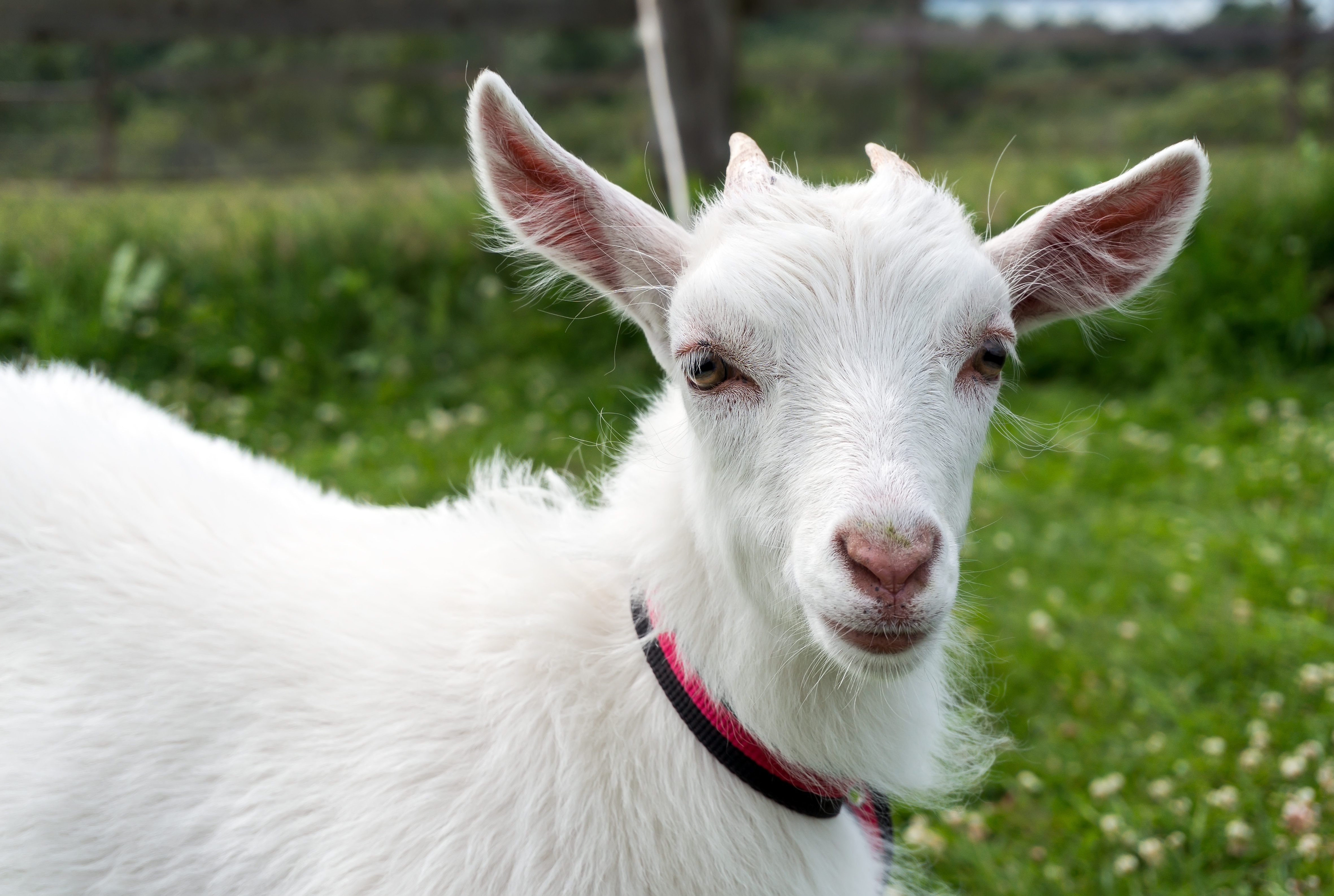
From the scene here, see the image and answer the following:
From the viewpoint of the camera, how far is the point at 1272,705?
320 centimetres

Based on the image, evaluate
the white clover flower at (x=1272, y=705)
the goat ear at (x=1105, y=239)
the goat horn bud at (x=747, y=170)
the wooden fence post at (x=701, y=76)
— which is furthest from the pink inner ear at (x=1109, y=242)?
the wooden fence post at (x=701, y=76)

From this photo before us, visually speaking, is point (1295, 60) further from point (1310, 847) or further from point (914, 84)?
point (1310, 847)

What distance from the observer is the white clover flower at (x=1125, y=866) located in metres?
2.69

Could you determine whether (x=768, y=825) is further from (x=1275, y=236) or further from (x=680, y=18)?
(x=1275, y=236)

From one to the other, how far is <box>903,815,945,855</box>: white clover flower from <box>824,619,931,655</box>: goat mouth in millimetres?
1428

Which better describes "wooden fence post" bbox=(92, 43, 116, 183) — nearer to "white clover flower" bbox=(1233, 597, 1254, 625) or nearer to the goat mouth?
"white clover flower" bbox=(1233, 597, 1254, 625)

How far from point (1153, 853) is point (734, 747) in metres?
1.48

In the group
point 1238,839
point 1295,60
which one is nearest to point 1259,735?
point 1238,839

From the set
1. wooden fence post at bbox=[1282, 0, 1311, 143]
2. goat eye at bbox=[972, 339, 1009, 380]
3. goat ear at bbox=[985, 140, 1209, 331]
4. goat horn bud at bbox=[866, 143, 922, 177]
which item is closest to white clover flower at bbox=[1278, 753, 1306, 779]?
goat ear at bbox=[985, 140, 1209, 331]

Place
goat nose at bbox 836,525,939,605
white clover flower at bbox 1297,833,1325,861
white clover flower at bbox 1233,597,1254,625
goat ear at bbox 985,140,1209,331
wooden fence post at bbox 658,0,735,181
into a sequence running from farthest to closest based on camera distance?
wooden fence post at bbox 658,0,735,181
white clover flower at bbox 1233,597,1254,625
white clover flower at bbox 1297,833,1325,861
goat ear at bbox 985,140,1209,331
goat nose at bbox 836,525,939,605

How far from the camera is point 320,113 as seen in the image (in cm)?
1108

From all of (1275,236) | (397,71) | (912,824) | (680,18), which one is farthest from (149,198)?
(1275,236)

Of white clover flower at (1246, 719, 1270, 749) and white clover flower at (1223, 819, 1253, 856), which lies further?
white clover flower at (1246, 719, 1270, 749)

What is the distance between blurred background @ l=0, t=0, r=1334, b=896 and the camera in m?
3.07
